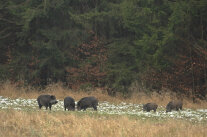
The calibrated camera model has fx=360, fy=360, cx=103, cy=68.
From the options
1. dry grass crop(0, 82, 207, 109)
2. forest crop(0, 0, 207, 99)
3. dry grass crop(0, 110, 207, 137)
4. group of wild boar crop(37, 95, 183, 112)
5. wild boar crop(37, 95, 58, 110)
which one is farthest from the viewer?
forest crop(0, 0, 207, 99)

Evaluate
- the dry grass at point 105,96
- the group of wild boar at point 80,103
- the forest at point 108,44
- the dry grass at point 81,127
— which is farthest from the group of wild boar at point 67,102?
the forest at point 108,44

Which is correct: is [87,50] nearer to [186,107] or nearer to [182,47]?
[182,47]

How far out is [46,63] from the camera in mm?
33250

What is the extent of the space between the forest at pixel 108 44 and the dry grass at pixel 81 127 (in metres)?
12.0

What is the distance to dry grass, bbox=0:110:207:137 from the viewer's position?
12.4 metres

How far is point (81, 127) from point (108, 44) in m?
20.2

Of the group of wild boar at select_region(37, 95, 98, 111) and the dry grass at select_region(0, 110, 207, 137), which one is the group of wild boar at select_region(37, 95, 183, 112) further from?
the dry grass at select_region(0, 110, 207, 137)

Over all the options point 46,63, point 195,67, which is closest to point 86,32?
point 46,63

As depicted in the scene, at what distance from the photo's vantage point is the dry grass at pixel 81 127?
12430 millimetres

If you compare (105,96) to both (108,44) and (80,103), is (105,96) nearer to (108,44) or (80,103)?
(80,103)

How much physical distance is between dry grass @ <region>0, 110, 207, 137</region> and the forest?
12043mm

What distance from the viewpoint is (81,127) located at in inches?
508

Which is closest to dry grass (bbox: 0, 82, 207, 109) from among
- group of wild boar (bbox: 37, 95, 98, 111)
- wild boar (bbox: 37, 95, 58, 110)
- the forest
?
the forest


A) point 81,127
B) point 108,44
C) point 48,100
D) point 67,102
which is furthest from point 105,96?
point 81,127
